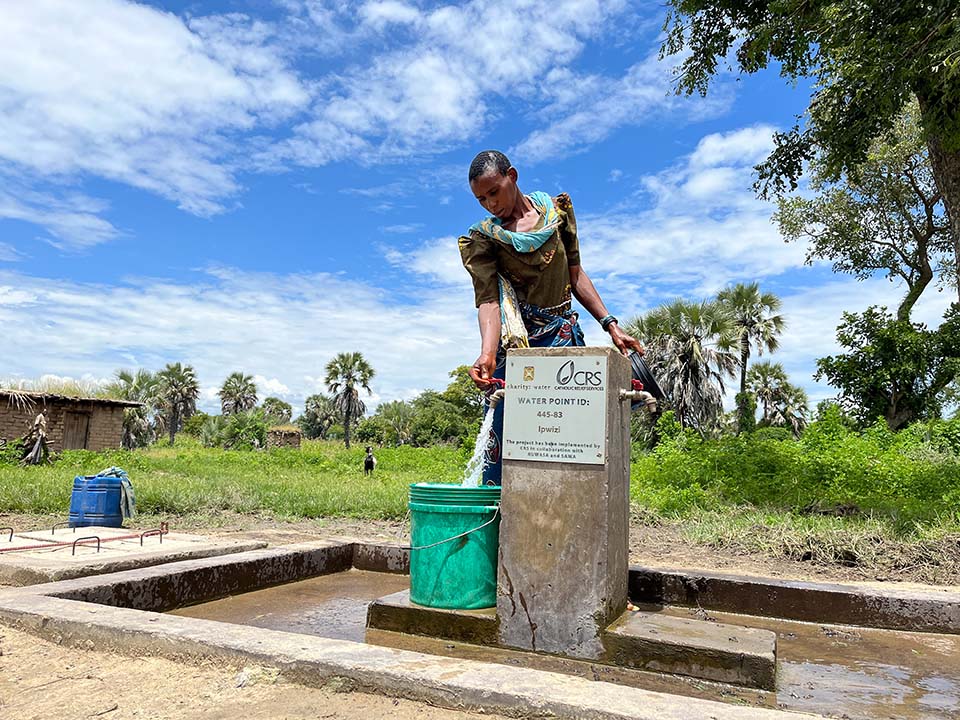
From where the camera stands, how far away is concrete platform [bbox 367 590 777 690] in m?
2.59

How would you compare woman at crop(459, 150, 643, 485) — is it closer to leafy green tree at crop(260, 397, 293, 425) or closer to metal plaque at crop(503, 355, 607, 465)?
metal plaque at crop(503, 355, 607, 465)

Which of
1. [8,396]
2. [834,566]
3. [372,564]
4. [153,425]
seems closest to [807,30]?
→ [834,566]

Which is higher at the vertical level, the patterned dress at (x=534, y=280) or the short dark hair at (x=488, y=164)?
the short dark hair at (x=488, y=164)

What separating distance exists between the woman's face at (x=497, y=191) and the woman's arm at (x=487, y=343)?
1.60ft

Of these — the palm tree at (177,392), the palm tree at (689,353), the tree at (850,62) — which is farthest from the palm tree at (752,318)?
the palm tree at (177,392)

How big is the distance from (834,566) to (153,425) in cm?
5150

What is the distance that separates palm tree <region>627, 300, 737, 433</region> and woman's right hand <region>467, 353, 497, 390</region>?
2202 centimetres

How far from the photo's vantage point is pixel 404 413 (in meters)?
53.8

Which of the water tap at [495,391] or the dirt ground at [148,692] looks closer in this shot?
the dirt ground at [148,692]

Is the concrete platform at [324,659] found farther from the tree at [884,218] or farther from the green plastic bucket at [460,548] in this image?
the tree at [884,218]

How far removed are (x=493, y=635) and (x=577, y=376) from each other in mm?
1157

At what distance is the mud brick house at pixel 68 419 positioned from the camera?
21.0 m

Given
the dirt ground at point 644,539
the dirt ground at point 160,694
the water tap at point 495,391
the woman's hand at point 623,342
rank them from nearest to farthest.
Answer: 1. the dirt ground at point 160,694
2. the water tap at point 495,391
3. the woman's hand at point 623,342
4. the dirt ground at point 644,539

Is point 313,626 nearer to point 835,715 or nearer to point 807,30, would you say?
point 835,715
